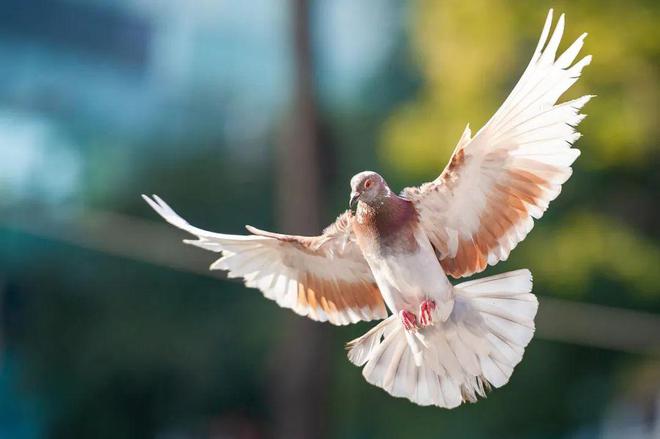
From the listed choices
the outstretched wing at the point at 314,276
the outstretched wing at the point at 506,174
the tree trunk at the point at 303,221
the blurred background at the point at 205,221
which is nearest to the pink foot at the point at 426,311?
the outstretched wing at the point at 506,174

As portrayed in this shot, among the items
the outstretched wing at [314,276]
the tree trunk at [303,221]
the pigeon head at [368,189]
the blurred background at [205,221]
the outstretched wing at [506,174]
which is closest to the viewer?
the outstretched wing at [506,174]

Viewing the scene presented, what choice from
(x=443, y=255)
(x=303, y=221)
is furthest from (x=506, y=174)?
(x=303, y=221)

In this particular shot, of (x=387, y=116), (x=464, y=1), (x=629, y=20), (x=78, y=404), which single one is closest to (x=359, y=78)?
(x=387, y=116)

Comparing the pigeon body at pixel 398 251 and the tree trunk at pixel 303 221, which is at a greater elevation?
the tree trunk at pixel 303 221

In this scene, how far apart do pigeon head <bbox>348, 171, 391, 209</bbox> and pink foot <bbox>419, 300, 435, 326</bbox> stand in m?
0.22

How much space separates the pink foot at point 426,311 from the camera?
211 centimetres

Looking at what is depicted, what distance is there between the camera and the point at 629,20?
19.3ft

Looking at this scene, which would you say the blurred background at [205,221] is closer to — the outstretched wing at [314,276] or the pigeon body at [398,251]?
the outstretched wing at [314,276]

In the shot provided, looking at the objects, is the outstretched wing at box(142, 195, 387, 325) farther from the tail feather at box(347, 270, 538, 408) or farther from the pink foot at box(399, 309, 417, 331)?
the pink foot at box(399, 309, 417, 331)

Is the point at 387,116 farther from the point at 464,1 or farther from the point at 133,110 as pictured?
the point at 133,110

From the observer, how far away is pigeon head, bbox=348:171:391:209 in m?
2.07

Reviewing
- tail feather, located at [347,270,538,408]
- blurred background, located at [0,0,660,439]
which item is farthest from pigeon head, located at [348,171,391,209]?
blurred background, located at [0,0,660,439]

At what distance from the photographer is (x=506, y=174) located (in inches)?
82.7

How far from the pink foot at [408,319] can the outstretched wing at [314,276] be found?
19cm
